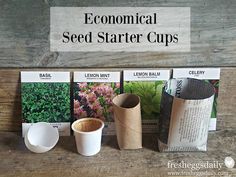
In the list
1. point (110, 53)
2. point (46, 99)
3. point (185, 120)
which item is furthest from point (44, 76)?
point (185, 120)

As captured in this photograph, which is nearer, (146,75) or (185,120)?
(185,120)

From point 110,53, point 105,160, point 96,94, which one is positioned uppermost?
point 110,53

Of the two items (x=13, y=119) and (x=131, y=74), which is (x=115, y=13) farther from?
(x=13, y=119)

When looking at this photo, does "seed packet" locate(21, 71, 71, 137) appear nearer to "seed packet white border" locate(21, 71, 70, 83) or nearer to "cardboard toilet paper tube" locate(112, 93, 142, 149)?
"seed packet white border" locate(21, 71, 70, 83)

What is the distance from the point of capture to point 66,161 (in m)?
0.81

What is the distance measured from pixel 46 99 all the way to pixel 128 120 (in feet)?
0.84

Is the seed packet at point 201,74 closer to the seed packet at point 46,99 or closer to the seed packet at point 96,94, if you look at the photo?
the seed packet at point 96,94

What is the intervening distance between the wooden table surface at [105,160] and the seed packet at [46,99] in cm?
6

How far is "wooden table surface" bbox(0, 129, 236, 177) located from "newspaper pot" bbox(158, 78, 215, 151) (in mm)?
31

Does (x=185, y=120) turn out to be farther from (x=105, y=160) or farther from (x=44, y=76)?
(x=44, y=76)

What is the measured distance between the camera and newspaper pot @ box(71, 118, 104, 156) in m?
0.81

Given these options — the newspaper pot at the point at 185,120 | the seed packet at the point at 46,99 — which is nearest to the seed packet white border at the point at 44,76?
the seed packet at the point at 46,99

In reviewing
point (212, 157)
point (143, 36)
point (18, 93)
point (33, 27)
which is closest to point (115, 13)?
point (143, 36)

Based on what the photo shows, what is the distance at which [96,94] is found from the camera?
0.93 m
